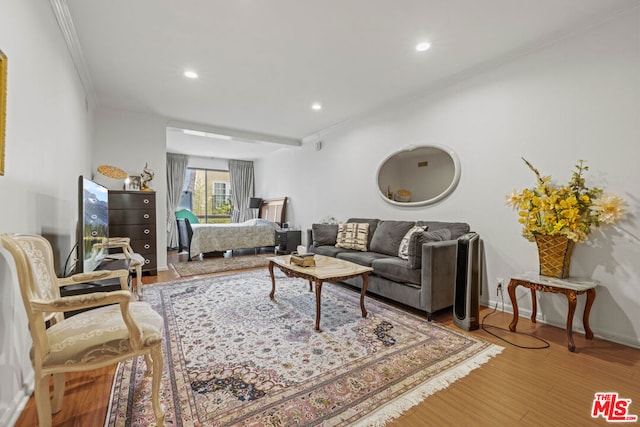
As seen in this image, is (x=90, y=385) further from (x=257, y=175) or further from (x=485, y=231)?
(x=257, y=175)

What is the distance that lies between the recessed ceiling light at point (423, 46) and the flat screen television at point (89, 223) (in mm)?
3032

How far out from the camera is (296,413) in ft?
4.60

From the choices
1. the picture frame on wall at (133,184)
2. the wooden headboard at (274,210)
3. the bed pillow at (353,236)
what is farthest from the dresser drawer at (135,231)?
the wooden headboard at (274,210)

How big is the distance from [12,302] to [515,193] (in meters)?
3.67

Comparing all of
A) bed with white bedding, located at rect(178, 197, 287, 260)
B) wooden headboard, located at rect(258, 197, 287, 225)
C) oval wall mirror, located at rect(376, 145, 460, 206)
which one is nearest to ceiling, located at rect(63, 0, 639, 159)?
oval wall mirror, located at rect(376, 145, 460, 206)

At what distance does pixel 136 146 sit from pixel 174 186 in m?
3.19

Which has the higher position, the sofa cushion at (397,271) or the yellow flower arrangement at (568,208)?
the yellow flower arrangement at (568,208)

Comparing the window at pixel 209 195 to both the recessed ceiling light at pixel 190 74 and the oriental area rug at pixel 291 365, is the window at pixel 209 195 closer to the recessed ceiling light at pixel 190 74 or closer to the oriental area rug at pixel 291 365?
the recessed ceiling light at pixel 190 74

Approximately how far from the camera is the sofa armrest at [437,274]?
2521mm

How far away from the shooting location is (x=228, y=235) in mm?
5984

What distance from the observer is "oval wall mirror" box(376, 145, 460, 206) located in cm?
338

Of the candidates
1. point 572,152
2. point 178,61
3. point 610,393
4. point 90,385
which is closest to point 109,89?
point 178,61

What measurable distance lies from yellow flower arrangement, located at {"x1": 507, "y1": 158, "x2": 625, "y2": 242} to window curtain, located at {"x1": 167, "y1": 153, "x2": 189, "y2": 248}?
7.51m

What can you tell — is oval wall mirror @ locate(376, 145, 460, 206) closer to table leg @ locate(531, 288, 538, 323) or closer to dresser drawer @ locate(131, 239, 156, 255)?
table leg @ locate(531, 288, 538, 323)
